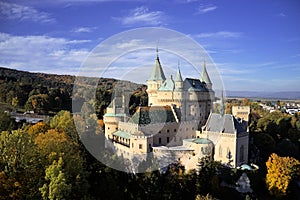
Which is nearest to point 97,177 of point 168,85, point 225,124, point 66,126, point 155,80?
point 225,124

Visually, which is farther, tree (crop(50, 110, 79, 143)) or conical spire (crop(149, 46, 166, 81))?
conical spire (crop(149, 46, 166, 81))

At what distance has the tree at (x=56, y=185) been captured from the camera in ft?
71.2

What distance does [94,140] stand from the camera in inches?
1495

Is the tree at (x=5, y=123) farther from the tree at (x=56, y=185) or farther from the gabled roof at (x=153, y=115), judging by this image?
the tree at (x=56, y=185)

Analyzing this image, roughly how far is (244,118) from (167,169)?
12.3 m

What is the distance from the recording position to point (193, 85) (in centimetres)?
3922

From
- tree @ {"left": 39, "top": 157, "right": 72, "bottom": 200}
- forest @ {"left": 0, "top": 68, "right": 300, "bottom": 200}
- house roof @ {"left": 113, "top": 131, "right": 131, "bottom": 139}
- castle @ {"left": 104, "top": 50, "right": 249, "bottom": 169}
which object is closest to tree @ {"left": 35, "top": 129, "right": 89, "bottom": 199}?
forest @ {"left": 0, "top": 68, "right": 300, "bottom": 200}

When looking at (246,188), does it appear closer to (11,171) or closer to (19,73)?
(11,171)

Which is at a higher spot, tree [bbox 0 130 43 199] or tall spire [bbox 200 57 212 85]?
tall spire [bbox 200 57 212 85]

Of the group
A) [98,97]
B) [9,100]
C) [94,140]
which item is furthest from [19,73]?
[94,140]

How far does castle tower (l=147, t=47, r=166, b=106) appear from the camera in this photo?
41688 millimetres

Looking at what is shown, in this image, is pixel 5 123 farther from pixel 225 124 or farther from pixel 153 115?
pixel 225 124

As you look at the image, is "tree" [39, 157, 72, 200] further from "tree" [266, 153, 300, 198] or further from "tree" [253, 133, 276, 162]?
"tree" [253, 133, 276, 162]

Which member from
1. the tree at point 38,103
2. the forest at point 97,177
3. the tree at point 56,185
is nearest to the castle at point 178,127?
the forest at point 97,177
